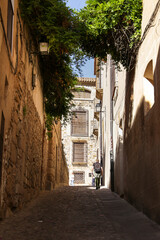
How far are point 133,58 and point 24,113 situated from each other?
3015mm

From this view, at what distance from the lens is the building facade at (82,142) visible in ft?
112

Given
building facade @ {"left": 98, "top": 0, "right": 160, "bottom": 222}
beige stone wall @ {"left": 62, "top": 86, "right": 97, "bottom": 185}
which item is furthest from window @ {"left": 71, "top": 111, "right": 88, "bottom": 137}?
building facade @ {"left": 98, "top": 0, "right": 160, "bottom": 222}

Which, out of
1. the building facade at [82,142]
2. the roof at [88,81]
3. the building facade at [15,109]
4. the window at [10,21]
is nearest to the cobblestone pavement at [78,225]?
the building facade at [15,109]

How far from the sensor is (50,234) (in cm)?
493

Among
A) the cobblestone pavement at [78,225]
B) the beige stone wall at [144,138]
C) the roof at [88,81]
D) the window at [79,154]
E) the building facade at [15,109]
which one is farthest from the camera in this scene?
the roof at [88,81]

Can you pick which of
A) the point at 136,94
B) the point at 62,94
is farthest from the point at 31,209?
the point at 62,94

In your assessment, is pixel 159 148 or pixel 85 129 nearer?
pixel 159 148

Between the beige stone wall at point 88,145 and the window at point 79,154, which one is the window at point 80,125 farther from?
the window at point 79,154

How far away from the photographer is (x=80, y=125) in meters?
35.3

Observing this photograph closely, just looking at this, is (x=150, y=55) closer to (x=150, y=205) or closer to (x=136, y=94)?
(x=136, y=94)

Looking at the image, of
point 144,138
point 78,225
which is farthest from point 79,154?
point 78,225

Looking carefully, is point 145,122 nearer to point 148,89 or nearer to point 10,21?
point 148,89

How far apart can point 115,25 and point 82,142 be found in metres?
26.5

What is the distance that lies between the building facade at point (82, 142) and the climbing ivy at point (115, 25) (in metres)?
24.7
